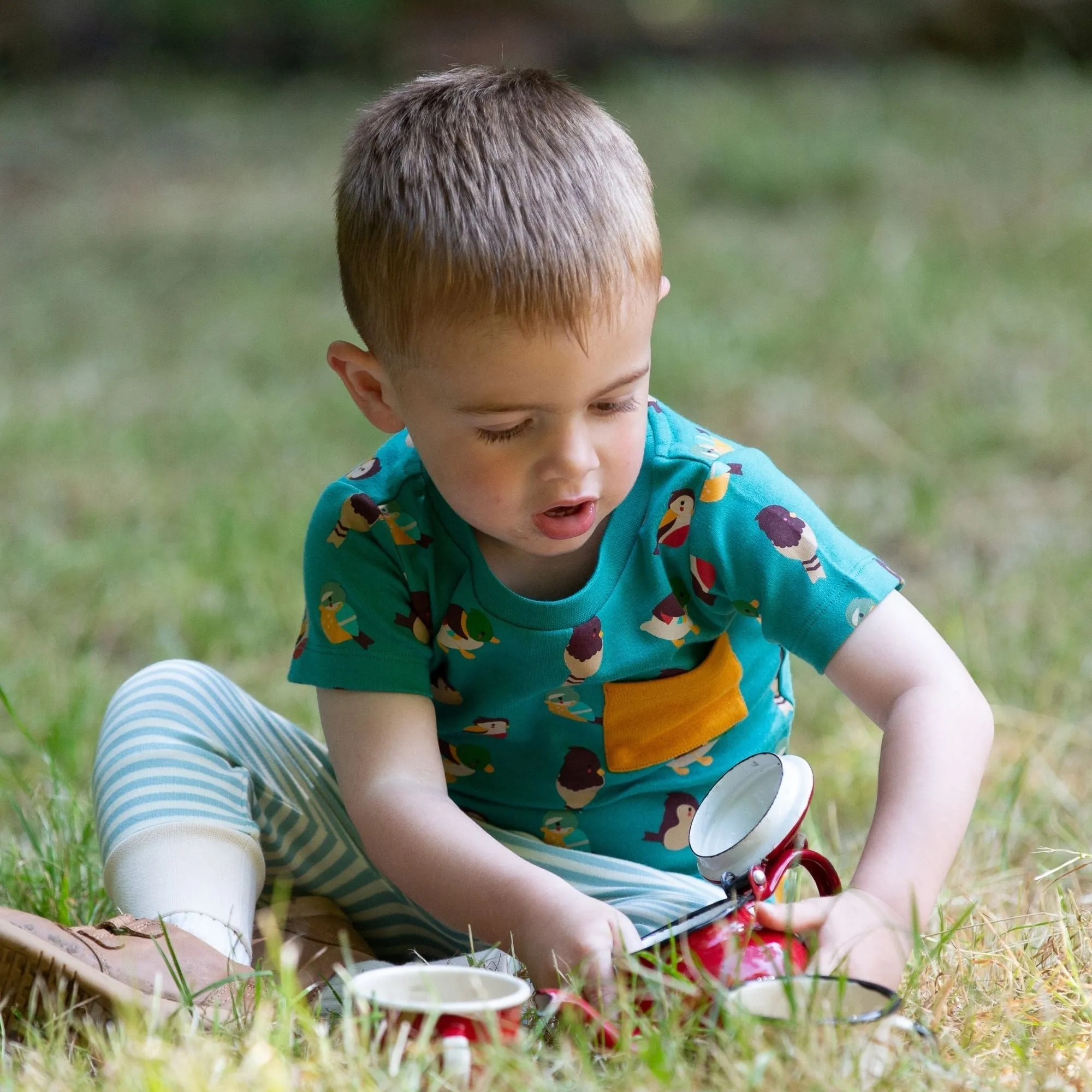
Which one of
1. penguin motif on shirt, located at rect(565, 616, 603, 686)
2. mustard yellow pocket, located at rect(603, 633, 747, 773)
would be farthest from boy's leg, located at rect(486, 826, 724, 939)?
penguin motif on shirt, located at rect(565, 616, 603, 686)

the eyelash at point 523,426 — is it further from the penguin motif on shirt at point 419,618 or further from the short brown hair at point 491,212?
the penguin motif on shirt at point 419,618

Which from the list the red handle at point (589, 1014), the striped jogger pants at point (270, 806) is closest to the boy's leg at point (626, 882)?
the striped jogger pants at point (270, 806)

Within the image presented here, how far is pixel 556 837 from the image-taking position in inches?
67.3

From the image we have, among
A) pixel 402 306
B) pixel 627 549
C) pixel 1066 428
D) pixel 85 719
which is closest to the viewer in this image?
pixel 402 306

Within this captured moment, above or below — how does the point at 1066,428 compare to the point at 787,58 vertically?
below

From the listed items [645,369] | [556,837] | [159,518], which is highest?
[645,369]

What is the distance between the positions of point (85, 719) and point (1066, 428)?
255 cm

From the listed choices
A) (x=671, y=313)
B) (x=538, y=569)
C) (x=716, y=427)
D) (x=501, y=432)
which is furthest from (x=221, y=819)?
(x=671, y=313)

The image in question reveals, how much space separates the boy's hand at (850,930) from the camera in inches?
48.6

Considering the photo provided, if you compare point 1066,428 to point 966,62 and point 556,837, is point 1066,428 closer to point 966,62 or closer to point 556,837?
point 556,837

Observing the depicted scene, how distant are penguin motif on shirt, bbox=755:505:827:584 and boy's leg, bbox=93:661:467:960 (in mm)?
555

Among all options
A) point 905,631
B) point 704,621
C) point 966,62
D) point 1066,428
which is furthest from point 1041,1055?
point 966,62

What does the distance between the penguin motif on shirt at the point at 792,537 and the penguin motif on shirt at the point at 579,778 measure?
1.10ft

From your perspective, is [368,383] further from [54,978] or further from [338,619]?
[54,978]
